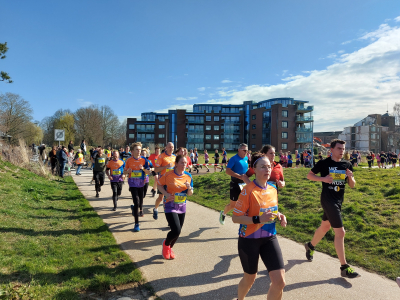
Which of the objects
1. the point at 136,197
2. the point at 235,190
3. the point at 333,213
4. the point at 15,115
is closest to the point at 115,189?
the point at 136,197

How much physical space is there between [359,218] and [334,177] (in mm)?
3139

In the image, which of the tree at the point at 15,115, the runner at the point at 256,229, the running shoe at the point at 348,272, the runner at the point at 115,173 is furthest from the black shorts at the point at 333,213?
the tree at the point at 15,115

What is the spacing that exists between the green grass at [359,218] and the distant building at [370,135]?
275 feet

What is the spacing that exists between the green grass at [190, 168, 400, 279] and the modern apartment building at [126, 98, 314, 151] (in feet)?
202

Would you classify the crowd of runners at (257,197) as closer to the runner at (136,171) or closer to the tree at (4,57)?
the runner at (136,171)

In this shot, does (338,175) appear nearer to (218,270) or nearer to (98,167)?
(218,270)

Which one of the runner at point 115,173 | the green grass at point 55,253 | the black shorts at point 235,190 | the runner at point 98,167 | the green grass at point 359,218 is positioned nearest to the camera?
the green grass at point 55,253

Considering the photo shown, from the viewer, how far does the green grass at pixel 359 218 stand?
494 cm

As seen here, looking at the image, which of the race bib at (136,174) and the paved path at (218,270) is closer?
the paved path at (218,270)

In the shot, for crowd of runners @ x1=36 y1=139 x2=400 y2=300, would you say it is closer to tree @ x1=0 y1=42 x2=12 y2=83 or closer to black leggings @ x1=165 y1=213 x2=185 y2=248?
black leggings @ x1=165 y1=213 x2=185 y2=248

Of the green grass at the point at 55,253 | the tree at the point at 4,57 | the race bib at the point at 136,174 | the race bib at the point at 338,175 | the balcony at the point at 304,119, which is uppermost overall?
the balcony at the point at 304,119

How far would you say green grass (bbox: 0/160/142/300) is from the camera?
11.9 ft

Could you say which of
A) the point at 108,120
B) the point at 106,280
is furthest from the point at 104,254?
the point at 108,120

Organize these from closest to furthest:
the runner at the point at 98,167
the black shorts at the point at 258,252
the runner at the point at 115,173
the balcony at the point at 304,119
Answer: the black shorts at the point at 258,252
the runner at the point at 115,173
the runner at the point at 98,167
the balcony at the point at 304,119
